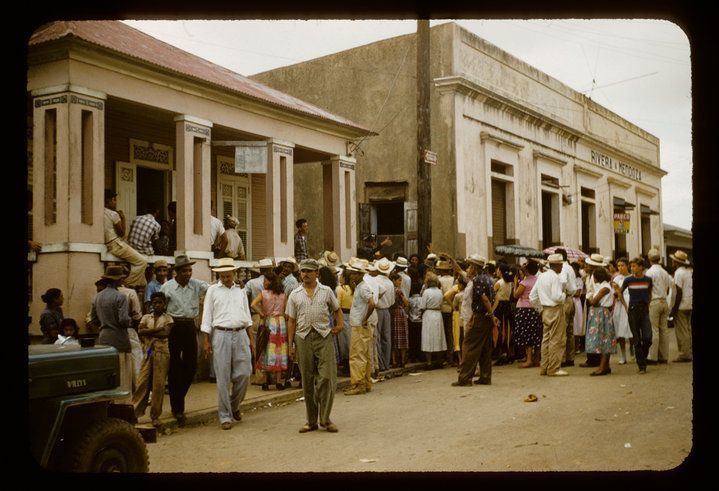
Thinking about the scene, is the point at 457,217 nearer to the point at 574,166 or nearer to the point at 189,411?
the point at 574,166

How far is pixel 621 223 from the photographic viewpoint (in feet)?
98.3

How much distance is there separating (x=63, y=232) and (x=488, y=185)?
43.9ft

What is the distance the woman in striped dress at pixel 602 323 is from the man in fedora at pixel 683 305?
1338 millimetres

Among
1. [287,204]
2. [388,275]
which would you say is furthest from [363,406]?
[287,204]

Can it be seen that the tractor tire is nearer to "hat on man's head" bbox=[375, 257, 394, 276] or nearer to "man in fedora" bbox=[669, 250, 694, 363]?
"hat on man's head" bbox=[375, 257, 394, 276]

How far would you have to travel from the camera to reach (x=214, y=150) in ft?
52.9

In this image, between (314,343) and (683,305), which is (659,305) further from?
(314,343)

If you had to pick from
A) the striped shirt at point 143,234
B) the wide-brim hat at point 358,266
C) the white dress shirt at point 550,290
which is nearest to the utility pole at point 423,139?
the wide-brim hat at point 358,266

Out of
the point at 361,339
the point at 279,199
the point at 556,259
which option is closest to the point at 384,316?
the point at 361,339

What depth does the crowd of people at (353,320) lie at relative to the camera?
9.04 metres

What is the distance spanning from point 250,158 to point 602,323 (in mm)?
6658

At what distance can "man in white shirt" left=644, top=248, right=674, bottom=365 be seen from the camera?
13.3 m

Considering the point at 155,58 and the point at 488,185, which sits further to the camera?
the point at 488,185

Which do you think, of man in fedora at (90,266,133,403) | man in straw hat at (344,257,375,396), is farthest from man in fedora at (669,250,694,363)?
man in fedora at (90,266,133,403)
